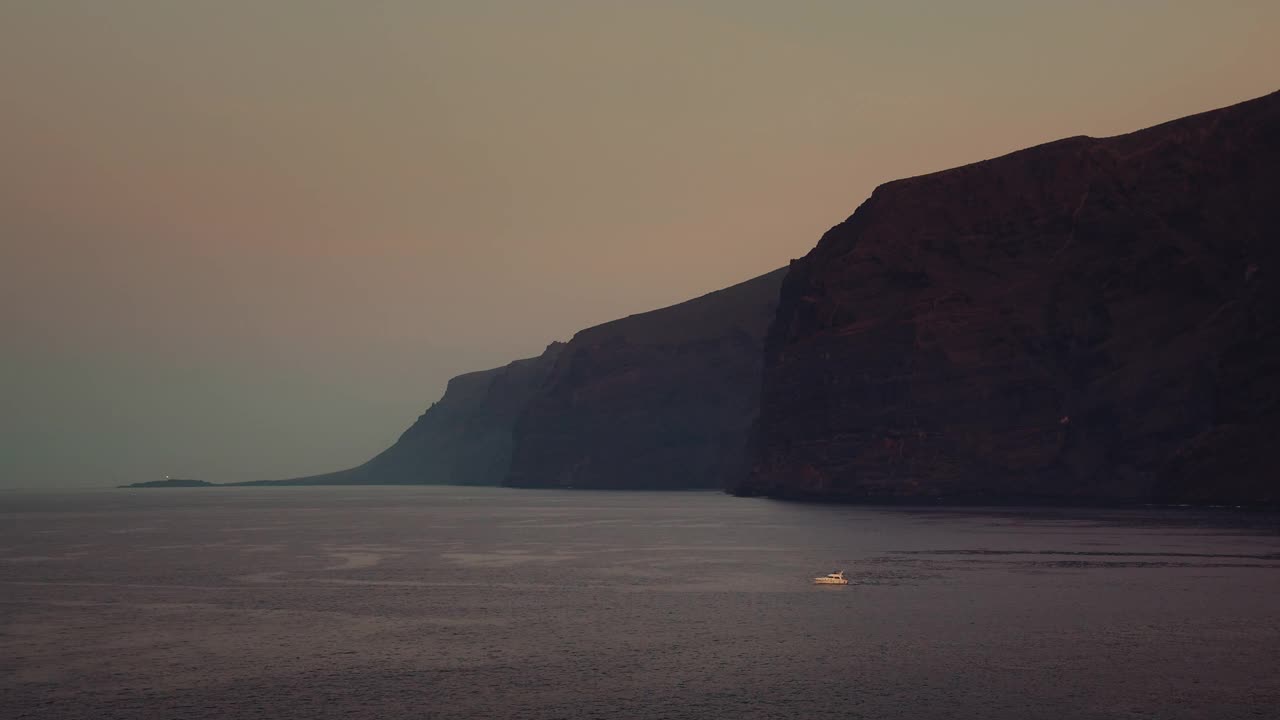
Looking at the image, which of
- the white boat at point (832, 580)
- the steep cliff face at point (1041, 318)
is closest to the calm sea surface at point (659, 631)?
the white boat at point (832, 580)

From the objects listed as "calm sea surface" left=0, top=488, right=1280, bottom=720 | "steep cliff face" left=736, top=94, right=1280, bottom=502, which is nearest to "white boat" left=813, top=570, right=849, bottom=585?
"calm sea surface" left=0, top=488, right=1280, bottom=720

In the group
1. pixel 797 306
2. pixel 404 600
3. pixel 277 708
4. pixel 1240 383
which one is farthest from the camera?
pixel 797 306

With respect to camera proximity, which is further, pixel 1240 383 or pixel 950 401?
pixel 950 401

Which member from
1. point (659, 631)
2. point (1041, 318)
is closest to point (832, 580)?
point (659, 631)

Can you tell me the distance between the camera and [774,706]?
30.2 meters

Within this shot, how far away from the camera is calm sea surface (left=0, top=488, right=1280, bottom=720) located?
31.0m

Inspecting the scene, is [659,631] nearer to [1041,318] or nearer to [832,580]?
[832,580]

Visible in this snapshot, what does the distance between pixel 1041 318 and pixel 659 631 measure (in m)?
135

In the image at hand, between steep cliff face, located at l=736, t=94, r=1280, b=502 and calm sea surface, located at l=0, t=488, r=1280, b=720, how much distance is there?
67492 mm

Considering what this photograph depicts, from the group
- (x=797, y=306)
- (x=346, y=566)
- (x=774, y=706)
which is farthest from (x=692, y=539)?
(x=797, y=306)

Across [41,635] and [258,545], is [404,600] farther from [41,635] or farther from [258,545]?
[258,545]

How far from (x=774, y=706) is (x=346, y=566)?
48869 mm

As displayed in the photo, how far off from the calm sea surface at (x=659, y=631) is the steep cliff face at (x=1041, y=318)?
2657 inches

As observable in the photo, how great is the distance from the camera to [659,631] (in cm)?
4341
